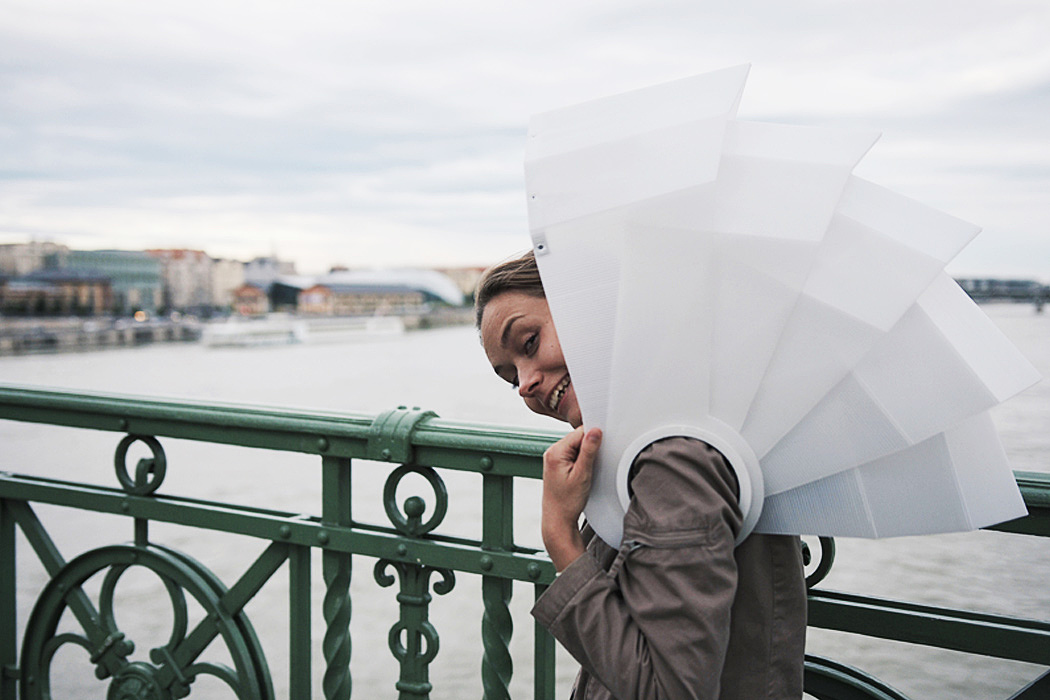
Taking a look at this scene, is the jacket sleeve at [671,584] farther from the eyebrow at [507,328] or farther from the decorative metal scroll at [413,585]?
the decorative metal scroll at [413,585]

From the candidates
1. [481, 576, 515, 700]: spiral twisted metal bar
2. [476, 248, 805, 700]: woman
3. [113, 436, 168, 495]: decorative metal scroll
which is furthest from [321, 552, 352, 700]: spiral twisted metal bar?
[476, 248, 805, 700]: woman

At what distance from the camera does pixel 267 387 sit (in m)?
39.9

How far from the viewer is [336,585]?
186 centimetres

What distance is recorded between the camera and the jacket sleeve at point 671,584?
0.87 metres

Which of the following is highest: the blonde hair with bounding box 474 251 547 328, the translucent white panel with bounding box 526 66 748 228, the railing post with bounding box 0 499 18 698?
the translucent white panel with bounding box 526 66 748 228

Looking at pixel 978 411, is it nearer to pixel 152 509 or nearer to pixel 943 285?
pixel 943 285

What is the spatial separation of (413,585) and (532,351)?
0.85m

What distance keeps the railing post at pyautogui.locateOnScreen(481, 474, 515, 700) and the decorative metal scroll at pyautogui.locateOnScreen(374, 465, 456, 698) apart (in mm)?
89

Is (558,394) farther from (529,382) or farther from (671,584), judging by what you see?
(671,584)

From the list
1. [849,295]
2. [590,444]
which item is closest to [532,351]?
[590,444]

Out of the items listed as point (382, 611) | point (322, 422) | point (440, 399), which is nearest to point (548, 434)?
point (322, 422)

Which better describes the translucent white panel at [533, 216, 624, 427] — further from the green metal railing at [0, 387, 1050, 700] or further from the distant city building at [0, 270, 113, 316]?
the distant city building at [0, 270, 113, 316]

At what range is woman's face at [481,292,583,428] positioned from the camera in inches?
42.4

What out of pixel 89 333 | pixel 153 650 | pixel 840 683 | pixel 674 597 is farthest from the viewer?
pixel 89 333
